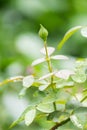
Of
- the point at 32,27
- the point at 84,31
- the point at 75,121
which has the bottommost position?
the point at 32,27

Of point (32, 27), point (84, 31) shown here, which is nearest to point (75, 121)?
point (84, 31)

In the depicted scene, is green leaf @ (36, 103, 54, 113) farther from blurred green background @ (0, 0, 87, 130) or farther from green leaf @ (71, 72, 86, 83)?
blurred green background @ (0, 0, 87, 130)

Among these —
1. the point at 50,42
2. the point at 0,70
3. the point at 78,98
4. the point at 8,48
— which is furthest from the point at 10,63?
the point at 78,98

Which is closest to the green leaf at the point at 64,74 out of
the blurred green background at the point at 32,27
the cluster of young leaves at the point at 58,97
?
the cluster of young leaves at the point at 58,97

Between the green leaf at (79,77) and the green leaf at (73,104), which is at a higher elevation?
the green leaf at (79,77)

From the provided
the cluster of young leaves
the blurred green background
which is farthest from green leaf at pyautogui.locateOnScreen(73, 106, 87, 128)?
the blurred green background

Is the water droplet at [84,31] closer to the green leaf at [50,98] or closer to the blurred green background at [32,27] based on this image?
the green leaf at [50,98]

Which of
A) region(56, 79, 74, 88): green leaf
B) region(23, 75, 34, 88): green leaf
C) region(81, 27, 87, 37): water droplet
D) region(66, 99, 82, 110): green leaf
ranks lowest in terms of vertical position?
region(66, 99, 82, 110): green leaf

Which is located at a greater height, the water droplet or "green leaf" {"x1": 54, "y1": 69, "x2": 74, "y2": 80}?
the water droplet

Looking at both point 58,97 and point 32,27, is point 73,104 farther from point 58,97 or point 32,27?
point 32,27

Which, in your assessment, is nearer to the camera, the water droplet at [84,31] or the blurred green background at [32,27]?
the water droplet at [84,31]
